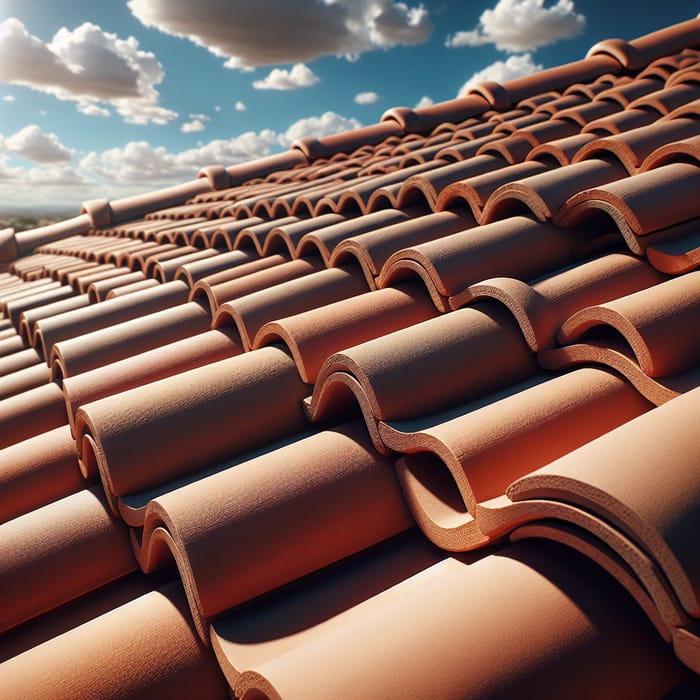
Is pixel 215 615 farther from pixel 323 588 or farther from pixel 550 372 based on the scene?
pixel 550 372

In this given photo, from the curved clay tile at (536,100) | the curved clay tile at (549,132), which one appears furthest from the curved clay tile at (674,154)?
the curved clay tile at (536,100)

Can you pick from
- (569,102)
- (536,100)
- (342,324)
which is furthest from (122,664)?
(536,100)

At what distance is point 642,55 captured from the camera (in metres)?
5.93

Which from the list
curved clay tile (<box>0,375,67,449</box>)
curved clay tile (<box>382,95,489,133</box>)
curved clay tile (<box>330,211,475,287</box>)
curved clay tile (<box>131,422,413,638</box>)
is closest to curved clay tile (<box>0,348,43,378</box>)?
curved clay tile (<box>0,375,67,449</box>)

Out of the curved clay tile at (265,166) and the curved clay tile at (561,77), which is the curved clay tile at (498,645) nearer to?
the curved clay tile at (561,77)

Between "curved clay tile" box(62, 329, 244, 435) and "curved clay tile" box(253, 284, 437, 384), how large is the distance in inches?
12.9

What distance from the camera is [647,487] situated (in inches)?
43.1

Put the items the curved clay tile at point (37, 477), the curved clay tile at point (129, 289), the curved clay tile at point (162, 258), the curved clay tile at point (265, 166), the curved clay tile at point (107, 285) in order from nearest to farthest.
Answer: the curved clay tile at point (37, 477) < the curved clay tile at point (129, 289) < the curved clay tile at point (107, 285) < the curved clay tile at point (162, 258) < the curved clay tile at point (265, 166)

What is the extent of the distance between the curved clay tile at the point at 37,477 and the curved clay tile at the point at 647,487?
1.75 meters

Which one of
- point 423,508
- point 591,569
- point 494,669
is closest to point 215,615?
point 423,508

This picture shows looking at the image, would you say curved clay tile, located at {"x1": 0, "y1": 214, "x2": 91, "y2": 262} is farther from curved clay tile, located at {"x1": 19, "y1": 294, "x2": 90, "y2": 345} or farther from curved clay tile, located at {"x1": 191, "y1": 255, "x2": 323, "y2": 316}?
curved clay tile, located at {"x1": 191, "y1": 255, "x2": 323, "y2": 316}

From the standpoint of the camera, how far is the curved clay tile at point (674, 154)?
2.55 metres

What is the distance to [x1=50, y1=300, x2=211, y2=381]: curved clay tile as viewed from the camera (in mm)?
2932

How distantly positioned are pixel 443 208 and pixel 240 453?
1755 mm
